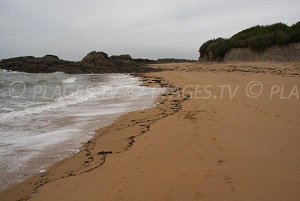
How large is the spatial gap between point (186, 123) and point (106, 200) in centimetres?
316

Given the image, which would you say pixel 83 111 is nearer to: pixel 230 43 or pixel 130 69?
pixel 130 69

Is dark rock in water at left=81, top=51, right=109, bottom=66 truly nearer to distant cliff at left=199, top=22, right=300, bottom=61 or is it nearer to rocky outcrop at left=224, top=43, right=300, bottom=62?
distant cliff at left=199, top=22, right=300, bottom=61

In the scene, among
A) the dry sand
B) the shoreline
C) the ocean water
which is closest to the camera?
the dry sand

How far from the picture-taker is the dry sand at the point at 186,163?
10.1 ft

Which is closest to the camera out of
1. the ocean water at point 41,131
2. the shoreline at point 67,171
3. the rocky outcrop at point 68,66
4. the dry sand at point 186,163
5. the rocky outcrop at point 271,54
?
the dry sand at point 186,163

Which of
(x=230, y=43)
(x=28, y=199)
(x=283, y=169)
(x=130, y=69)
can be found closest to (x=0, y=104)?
(x=28, y=199)

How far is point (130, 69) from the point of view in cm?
3616

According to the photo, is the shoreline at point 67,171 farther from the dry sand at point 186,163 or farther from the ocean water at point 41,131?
the ocean water at point 41,131

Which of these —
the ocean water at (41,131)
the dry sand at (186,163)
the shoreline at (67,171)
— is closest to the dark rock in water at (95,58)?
the ocean water at (41,131)

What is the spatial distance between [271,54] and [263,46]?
1339 millimetres

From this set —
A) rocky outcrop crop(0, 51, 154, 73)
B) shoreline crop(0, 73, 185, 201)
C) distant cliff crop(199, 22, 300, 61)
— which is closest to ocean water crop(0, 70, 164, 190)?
shoreline crop(0, 73, 185, 201)

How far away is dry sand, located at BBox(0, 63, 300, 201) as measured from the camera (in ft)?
10.1

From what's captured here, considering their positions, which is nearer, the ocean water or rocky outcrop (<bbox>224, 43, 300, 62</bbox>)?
the ocean water

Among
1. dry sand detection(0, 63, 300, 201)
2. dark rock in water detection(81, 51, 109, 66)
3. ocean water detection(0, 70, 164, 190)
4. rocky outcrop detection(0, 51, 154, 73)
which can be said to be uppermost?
dark rock in water detection(81, 51, 109, 66)
